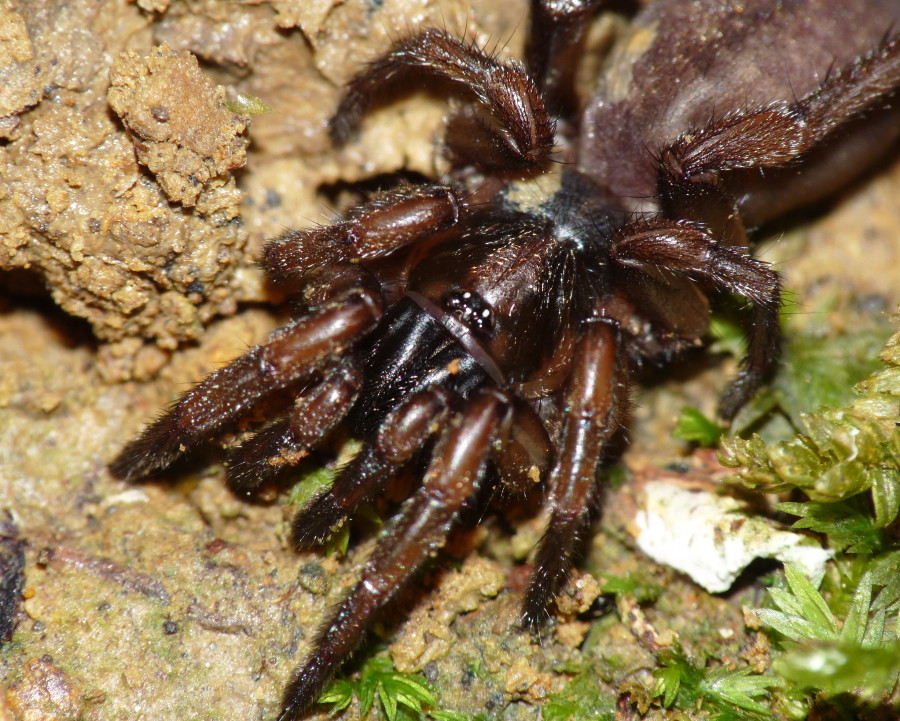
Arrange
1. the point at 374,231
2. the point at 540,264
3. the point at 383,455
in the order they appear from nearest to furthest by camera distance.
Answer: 1. the point at 383,455
2. the point at 374,231
3. the point at 540,264

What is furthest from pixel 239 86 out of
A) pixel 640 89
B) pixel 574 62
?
pixel 640 89

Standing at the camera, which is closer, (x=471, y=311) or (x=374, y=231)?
(x=374, y=231)

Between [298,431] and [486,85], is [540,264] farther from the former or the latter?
[298,431]

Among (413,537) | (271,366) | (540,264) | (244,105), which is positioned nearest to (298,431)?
(271,366)

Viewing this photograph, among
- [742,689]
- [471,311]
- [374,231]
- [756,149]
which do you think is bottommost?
[742,689]

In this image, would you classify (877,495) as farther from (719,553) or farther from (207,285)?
(207,285)
